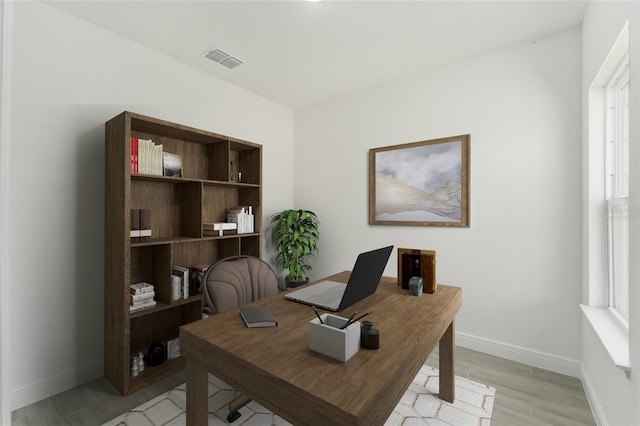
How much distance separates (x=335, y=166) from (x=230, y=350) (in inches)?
116

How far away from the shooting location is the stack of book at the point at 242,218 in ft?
9.74

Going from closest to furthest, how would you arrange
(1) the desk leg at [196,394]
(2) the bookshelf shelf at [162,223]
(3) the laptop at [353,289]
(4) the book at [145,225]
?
(1) the desk leg at [196,394] < (3) the laptop at [353,289] < (2) the bookshelf shelf at [162,223] < (4) the book at [145,225]

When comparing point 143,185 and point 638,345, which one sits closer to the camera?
point 638,345

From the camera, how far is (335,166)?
3.72m

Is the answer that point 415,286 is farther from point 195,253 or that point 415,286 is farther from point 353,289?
point 195,253

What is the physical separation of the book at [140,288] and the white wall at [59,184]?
299mm

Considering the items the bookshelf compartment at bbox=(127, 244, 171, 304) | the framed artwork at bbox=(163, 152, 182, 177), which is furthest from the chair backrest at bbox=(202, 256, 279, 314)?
the framed artwork at bbox=(163, 152, 182, 177)

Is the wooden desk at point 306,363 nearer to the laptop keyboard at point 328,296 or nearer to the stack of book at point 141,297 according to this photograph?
the laptop keyboard at point 328,296

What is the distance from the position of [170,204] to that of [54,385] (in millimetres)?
1551

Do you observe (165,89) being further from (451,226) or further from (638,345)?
(638,345)

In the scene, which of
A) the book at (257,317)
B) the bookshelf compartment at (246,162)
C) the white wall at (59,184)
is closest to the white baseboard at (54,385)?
the white wall at (59,184)

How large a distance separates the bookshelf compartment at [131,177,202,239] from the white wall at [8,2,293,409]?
311 millimetres

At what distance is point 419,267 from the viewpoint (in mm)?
1792

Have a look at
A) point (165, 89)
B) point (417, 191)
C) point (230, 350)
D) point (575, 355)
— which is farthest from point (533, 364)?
point (165, 89)
